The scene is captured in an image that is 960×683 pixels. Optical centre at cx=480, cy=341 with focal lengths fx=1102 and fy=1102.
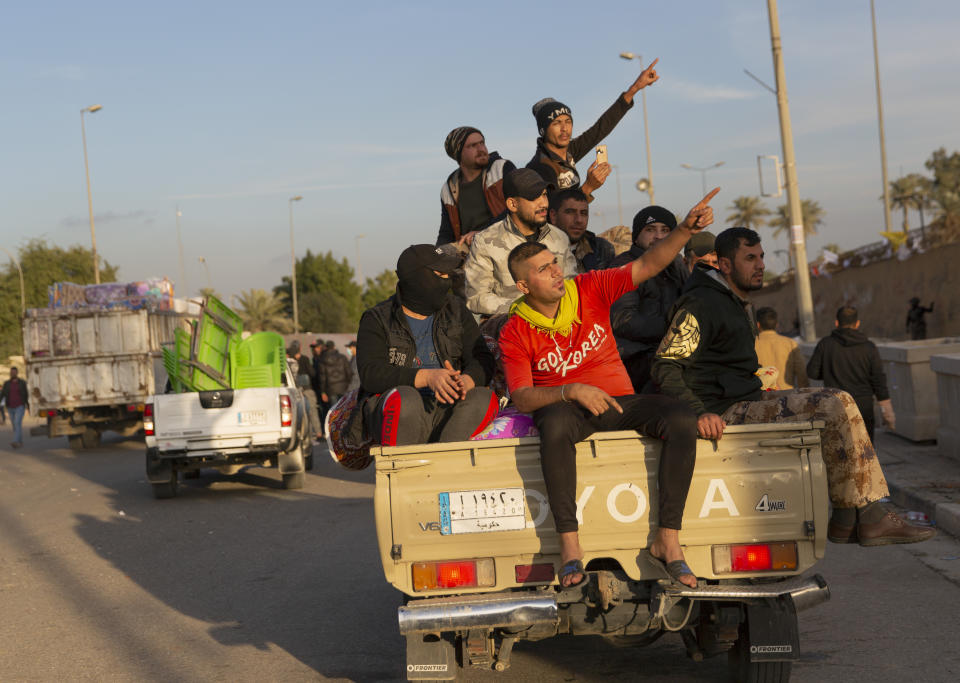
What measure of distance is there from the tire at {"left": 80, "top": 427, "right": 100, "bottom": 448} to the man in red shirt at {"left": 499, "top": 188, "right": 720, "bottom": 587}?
72.6ft

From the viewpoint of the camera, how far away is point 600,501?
16.1 ft

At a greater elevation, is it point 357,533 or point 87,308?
point 87,308

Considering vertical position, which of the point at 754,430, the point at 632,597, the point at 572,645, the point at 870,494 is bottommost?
the point at 572,645

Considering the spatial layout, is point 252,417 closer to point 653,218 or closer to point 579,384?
point 653,218

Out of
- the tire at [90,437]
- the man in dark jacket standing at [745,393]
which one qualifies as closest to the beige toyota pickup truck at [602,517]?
the man in dark jacket standing at [745,393]

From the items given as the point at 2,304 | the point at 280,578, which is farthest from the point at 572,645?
the point at 2,304

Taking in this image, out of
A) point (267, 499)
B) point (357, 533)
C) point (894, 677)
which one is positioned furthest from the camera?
point (267, 499)

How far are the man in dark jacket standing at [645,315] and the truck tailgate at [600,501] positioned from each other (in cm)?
161

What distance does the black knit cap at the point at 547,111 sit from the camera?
824cm

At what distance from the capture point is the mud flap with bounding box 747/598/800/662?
5004 mm

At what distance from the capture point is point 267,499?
1458cm

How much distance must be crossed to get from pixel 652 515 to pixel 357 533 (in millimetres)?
6535

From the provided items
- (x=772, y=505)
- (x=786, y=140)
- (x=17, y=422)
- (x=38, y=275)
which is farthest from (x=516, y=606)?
(x=38, y=275)

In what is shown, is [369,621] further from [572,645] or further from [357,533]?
[357,533]
